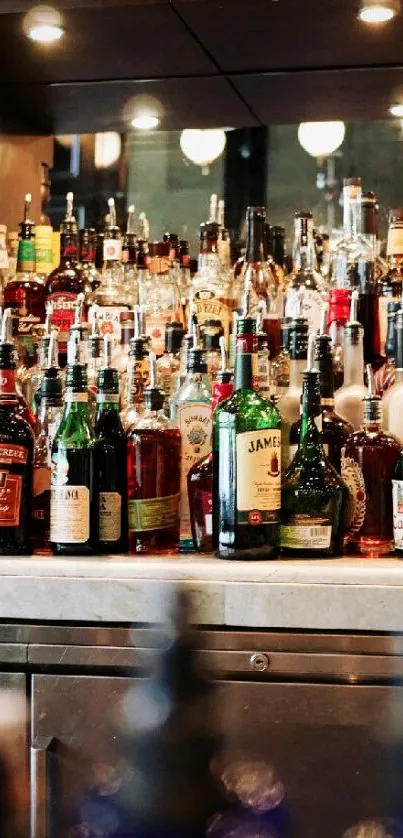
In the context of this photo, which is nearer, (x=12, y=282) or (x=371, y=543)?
(x=371, y=543)

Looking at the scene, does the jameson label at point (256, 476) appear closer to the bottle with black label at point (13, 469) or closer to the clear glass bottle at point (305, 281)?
the bottle with black label at point (13, 469)

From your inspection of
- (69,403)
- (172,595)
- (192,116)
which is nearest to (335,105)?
(192,116)

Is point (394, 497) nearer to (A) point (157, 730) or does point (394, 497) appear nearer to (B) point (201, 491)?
(B) point (201, 491)

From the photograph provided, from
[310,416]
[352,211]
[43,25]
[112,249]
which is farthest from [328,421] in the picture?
[43,25]

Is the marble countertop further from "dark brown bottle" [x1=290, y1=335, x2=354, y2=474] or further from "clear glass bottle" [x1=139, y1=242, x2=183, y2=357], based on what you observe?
"clear glass bottle" [x1=139, y1=242, x2=183, y2=357]

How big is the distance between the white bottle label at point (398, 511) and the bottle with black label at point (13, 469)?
593mm

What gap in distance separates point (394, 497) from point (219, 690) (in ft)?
1.33

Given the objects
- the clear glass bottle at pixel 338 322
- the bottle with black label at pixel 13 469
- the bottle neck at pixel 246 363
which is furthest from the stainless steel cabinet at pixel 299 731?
the clear glass bottle at pixel 338 322

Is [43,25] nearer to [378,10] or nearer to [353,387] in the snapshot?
[378,10]

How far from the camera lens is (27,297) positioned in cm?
225

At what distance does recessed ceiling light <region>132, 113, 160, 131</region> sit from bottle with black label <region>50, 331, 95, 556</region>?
91cm

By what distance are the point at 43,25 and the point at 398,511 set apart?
1100 mm

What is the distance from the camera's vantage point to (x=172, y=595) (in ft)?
5.18

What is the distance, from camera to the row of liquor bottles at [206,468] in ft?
5.44
